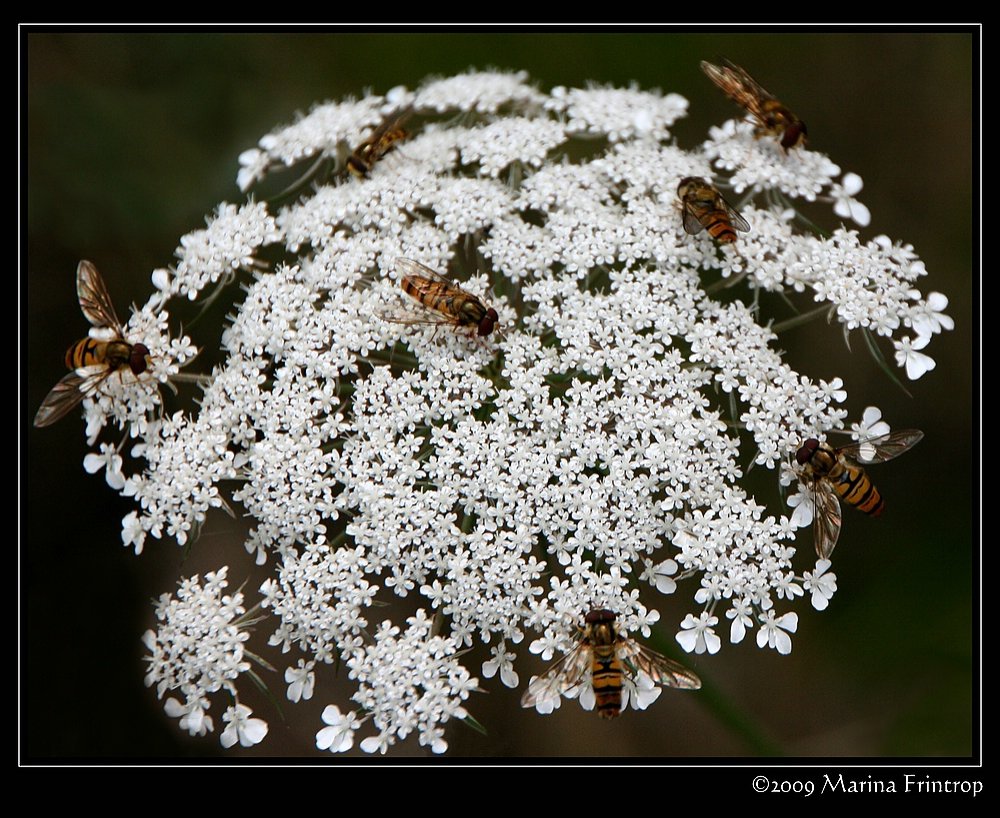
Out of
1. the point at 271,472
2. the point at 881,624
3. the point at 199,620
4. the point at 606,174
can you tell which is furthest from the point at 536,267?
the point at 881,624

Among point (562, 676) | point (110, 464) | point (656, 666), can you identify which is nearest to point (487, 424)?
point (562, 676)

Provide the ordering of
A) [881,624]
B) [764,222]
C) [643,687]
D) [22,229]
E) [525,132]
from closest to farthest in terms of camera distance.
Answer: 1. [643,687]
2. [764,222]
3. [525,132]
4. [22,229]
5. [881,624]

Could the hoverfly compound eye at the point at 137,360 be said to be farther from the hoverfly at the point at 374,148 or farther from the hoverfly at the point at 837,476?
the hoverfly at the point at 837,476

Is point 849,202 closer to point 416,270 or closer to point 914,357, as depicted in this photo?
point 914,357

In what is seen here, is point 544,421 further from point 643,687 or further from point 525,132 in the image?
point 525,132

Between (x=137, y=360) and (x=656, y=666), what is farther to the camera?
(x=137, y=360)

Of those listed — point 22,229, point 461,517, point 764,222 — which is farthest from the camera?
point 22,229
